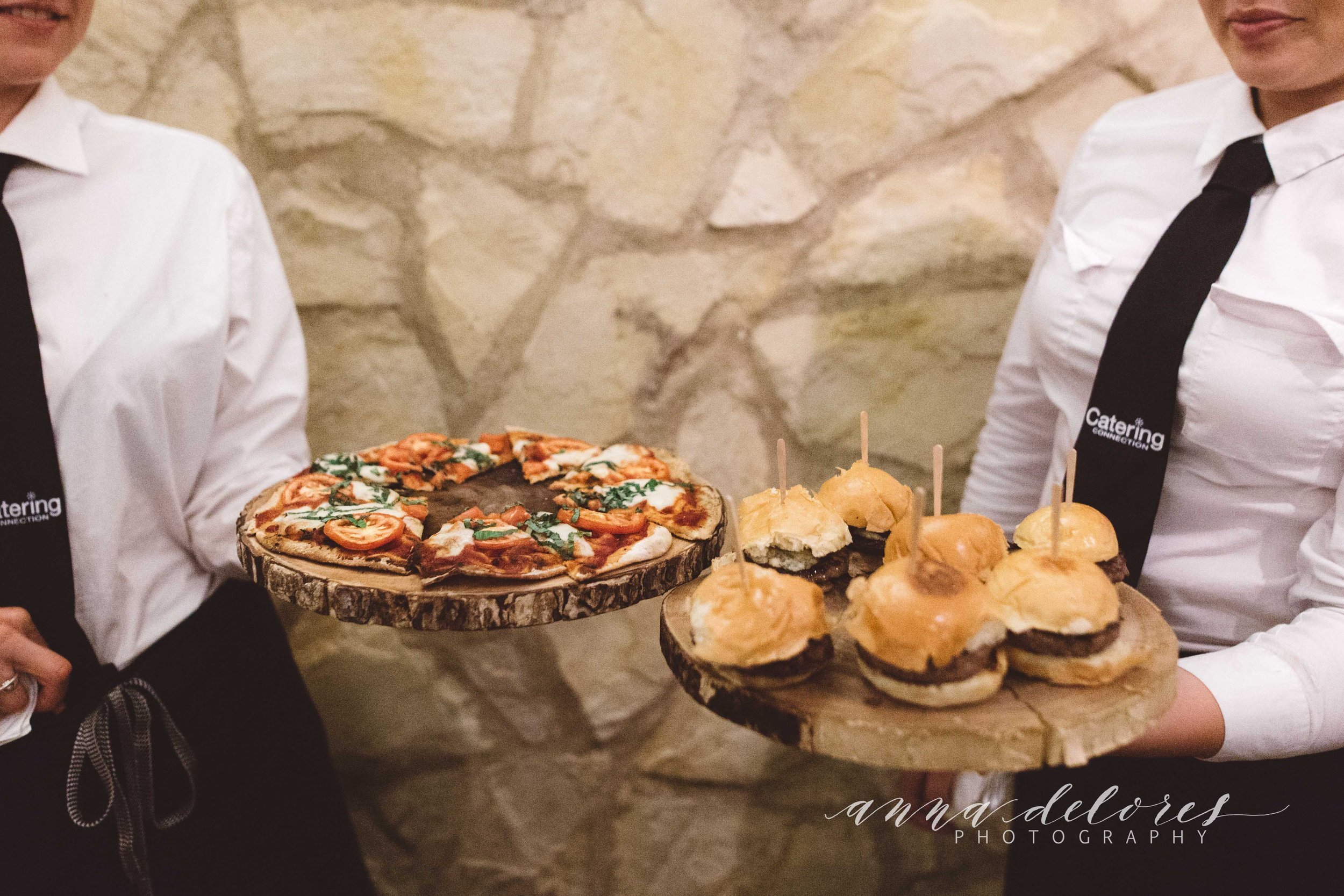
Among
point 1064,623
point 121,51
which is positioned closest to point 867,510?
point 1064,623

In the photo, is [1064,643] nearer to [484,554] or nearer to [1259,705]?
[1259,705]

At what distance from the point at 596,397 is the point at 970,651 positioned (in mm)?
1435

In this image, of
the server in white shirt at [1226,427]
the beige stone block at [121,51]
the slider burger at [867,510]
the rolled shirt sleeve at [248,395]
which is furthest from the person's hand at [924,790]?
the beige stone block at [121,51]

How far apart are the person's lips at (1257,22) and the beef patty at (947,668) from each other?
3.17 feet

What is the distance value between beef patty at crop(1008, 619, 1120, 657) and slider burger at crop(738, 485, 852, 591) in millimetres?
339

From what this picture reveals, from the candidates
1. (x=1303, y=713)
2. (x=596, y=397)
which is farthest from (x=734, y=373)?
(x=1303, y=713)

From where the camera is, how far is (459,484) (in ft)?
5.94

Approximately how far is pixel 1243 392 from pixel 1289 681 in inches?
16.3

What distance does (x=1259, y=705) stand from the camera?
1.26m

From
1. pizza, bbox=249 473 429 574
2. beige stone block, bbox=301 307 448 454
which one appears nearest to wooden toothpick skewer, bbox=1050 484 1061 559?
pizza, bbox=249 473 429 574

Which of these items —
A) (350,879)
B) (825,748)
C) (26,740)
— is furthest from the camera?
(350,879)

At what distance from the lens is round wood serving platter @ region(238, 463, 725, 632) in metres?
1.31

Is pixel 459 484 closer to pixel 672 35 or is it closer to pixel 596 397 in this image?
pixel 596 397

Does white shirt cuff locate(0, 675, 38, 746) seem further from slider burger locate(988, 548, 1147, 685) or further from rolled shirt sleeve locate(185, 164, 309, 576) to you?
slider burger locate(988, 548, 1147, 685)
